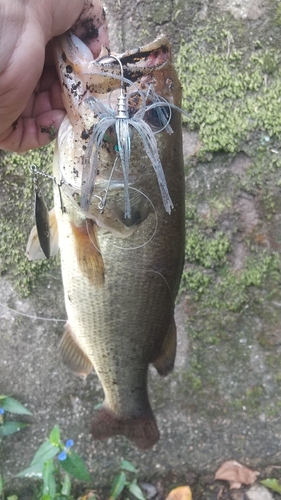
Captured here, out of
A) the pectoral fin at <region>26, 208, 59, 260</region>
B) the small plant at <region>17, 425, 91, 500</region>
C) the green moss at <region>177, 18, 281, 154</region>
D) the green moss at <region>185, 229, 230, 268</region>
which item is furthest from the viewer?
the green moss at <region>185, 229, 230, 268</region>

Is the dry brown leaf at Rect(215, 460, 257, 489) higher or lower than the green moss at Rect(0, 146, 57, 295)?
lower

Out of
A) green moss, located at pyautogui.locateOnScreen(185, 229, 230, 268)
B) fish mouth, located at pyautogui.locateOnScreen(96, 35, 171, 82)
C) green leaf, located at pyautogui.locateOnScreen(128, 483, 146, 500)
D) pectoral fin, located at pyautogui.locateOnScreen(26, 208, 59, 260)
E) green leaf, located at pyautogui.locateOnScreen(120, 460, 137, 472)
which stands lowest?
green leaf, located at pyautogui.locateOnScreen(128, 483, 146, 500)

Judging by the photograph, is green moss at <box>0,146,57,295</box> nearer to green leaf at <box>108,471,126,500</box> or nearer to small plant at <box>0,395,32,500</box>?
small plant at <box>0,395,32,500</box>

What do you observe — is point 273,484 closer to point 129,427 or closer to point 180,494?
point 180,494

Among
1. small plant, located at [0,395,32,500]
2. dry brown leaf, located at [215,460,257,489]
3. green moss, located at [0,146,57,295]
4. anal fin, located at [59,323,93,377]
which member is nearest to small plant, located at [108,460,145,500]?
dry brown leaf, located at [215,460,257,489]

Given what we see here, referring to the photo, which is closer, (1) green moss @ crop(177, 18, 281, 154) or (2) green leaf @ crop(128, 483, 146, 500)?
(1) green moss @ crop(177, 18, 281, 154)

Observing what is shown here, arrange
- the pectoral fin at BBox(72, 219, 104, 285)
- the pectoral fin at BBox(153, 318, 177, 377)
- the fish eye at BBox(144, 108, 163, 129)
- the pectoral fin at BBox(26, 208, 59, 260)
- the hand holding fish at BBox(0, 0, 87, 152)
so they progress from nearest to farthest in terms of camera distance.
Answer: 1. the hand holding fish at BBox(0, 0, 87, 152)
2. the fish eye at BBox(144, 108, 163, 129)
3. the pectoral fin at BBox(72, 219, 104, 285)
4. the pectoral fin at BBox(26, 208, 59, 260)
5. the pectoral fin at BBox(153, 318, 177, 377)

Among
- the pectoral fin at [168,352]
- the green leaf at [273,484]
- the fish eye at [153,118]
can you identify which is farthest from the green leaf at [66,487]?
the fish eye at [153,118]
